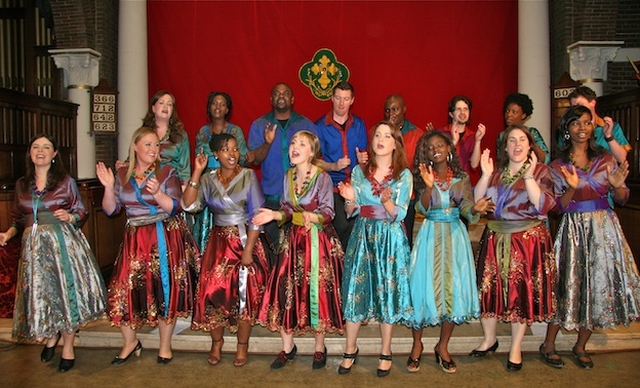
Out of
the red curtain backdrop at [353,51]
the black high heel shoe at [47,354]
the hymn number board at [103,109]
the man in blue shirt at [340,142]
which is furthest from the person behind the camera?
the hymn number board at [103,109]

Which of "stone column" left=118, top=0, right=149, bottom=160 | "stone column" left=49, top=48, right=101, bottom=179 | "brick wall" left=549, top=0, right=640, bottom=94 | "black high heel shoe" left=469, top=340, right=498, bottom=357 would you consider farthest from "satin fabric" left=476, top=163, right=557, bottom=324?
"stone column" left=49, top=48, right=101, bottom=179

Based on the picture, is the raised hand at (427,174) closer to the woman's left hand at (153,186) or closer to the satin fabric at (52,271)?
the woman's left hand at (153,186)

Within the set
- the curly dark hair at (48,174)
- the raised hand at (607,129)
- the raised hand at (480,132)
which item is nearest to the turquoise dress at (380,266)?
the raised hand at (480,132)

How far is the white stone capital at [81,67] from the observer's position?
23.7ft

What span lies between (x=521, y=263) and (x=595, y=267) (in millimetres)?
533

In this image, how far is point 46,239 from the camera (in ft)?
12.0

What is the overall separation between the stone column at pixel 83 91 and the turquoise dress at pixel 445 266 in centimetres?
548

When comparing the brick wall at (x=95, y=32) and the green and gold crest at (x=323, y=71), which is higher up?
the brick wall at (x=95, y=32)

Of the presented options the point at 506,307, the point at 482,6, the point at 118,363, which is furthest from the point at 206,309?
the point at 482,6

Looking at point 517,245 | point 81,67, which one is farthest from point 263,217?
point 81,67

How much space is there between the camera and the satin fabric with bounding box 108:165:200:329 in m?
3.55

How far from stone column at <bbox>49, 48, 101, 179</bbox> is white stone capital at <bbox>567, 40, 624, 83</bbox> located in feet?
21.1

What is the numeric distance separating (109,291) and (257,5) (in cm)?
473

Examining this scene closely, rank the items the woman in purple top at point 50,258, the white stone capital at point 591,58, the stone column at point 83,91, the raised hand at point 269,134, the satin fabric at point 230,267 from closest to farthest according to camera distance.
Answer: the satin fabric at point 230,267, the woman in purple top at point 50,258, the raised hand at point 269,134, the white stone capital at point 591,58, the stone column at point 83,91
